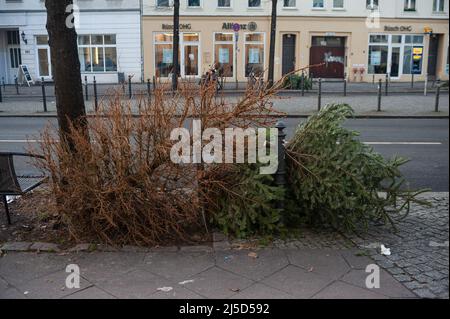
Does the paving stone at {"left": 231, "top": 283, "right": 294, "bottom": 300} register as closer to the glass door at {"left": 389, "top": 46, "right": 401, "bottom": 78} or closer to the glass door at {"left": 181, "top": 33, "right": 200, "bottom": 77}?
the glass door at {"left": 181, "top": 33, "right": 200, "bottom": 77}

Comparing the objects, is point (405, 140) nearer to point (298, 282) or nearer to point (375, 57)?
point (298, 282)

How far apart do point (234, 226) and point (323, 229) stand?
3.31ft

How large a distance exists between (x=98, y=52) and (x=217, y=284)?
3101 centimetres

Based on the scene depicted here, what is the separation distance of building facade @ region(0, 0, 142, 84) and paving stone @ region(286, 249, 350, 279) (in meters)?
29.4

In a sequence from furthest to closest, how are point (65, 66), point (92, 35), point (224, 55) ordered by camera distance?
1. point (224, 55)
2. point (92, 35)
3. point (65, 66)

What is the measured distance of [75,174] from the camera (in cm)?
456

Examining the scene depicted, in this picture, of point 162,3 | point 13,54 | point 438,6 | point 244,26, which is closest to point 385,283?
point 244,26

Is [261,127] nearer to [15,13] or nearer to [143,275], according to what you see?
[143,275]

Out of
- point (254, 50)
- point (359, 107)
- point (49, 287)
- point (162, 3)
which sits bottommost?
point (49, 287)

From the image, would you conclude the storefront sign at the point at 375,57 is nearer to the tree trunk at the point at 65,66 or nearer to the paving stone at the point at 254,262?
the tree trunk at the point at 65,66

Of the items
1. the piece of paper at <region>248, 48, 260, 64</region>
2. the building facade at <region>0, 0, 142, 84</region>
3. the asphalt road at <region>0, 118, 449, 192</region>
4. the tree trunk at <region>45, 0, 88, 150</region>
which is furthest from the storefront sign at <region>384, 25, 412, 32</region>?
the tree trunk at <region>45, 0, 88, 150</region>

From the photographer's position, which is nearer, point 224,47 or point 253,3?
point 253,3

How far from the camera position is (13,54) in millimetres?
33844
